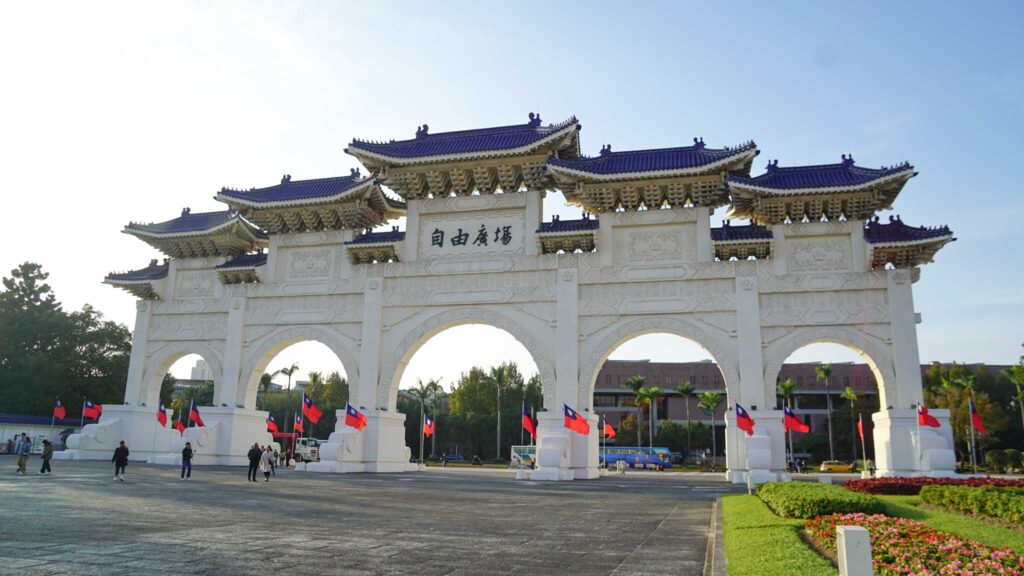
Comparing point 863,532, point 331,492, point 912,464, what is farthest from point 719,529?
point 912,464

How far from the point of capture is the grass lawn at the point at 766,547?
20.2ft

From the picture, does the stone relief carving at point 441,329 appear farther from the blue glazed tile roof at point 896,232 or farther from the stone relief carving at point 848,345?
the blue glazed tile roof at point 896,232

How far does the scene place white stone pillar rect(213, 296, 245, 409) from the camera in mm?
27094

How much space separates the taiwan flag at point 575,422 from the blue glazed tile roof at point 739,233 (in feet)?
23.6

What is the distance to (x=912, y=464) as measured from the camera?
67.5 ft

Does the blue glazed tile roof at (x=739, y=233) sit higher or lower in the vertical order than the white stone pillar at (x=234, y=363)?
higher

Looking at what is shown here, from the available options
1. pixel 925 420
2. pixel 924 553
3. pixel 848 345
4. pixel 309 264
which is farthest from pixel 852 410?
pixel 924 553

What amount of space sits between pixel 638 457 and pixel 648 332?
2709cm

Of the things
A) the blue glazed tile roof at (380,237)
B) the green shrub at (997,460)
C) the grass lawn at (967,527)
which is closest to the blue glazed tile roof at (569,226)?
the blue glazed tile roof at (380,237)

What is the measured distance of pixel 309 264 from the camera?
27.3 m

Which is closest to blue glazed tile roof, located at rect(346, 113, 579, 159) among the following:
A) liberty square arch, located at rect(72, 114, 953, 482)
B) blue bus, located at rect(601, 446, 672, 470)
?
liberty square arch, located at rect(72, 114, 953, 482)

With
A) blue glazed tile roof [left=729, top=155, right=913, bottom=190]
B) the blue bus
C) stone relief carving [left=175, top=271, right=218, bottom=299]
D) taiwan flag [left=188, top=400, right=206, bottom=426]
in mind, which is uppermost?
blue glazed tile roof [left=729, top=155, right=913, bottom=190]

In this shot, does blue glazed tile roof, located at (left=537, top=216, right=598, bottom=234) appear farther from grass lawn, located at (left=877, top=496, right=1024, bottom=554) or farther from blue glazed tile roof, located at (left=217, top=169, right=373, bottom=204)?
grass lawn, located at (left=877, top=496, right=1024, bottom=554)

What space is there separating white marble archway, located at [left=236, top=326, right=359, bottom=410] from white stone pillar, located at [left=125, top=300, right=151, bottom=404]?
4.66 meters
